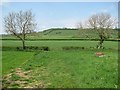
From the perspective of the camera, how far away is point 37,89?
13.7 m

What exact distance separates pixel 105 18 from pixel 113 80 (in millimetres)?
50732

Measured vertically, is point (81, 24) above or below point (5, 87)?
above

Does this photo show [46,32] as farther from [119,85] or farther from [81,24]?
[119,85]

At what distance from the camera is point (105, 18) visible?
6444 centimetres

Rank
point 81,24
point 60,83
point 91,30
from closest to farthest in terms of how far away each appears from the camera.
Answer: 1. point 60,83
2. point 91,30
3. point 81,24

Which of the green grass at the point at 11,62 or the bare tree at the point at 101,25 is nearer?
the green grass at the point at 11,62

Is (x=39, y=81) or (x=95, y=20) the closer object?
(x=39, y=81)

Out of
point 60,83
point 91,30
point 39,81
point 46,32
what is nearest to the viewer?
point 60,83

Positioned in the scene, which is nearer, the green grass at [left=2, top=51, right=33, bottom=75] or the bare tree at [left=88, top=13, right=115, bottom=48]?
the green grass at [left=2, top=51, right=33, bottom=75]

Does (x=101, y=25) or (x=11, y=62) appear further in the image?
(x=101, y=25)

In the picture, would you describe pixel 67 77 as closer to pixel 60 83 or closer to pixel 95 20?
pixel 60 83

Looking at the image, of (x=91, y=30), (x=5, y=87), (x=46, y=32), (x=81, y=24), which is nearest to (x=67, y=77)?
(x=5, y=87)

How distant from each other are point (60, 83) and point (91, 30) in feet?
164

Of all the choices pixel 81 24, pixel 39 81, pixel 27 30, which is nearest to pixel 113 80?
pixel 39 81
